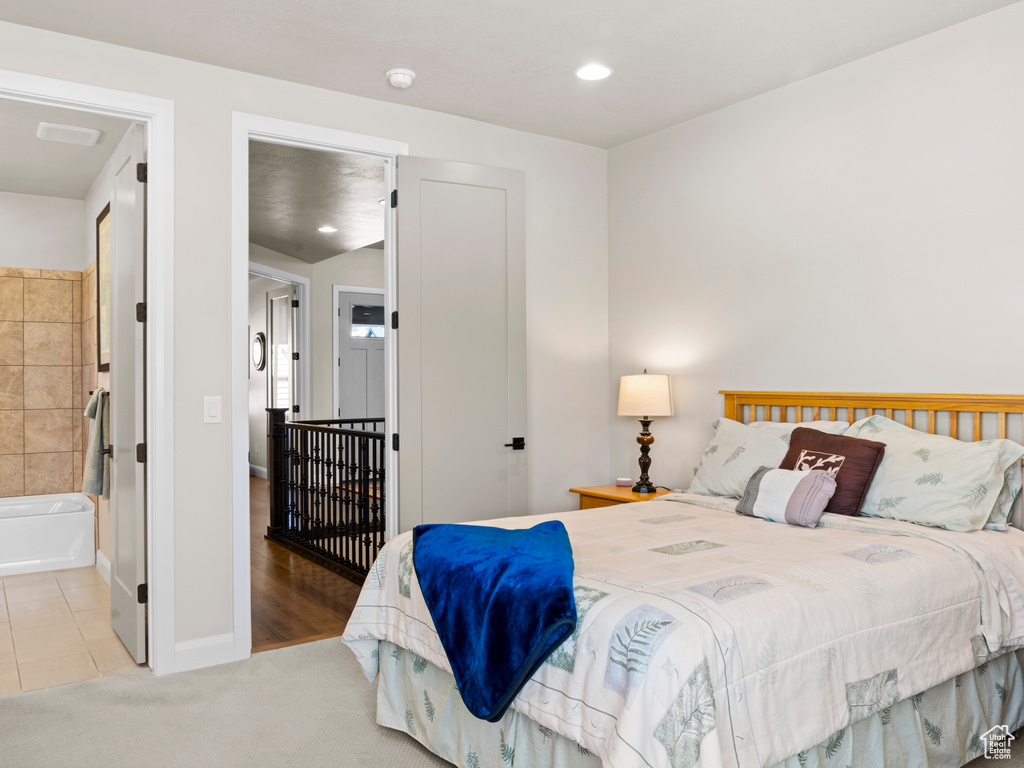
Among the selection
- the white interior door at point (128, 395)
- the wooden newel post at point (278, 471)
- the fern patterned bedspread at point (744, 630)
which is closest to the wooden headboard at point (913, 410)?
the fern patterned bedspread at point (744, 630)

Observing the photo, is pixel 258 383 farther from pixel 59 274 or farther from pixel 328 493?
pixel 328 493

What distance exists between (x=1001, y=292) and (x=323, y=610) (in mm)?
3500

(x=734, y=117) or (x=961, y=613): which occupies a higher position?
(x=734, y=117)

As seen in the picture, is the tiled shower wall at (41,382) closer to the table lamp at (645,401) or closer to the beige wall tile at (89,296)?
the beige wall tile at (89,296)

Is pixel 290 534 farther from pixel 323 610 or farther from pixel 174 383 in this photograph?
pixel 174 383

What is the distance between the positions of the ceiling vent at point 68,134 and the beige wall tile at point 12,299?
1717 millimetres

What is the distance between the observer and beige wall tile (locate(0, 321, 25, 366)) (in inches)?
212

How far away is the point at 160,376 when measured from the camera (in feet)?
10.4

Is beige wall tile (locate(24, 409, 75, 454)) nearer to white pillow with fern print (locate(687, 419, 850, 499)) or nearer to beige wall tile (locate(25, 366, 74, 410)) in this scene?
beige wall tile (locate(25, 366, 74, 410))

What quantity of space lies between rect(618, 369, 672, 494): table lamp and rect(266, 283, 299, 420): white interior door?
4.90m

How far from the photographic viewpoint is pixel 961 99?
2979 mm

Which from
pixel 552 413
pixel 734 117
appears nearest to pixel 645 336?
pixel 552 413

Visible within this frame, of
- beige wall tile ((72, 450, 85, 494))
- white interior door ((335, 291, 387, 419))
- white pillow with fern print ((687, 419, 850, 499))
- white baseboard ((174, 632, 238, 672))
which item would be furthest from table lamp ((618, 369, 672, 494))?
white interior door ((335, 291, 387, 419))

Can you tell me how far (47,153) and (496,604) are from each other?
409 centimetres
